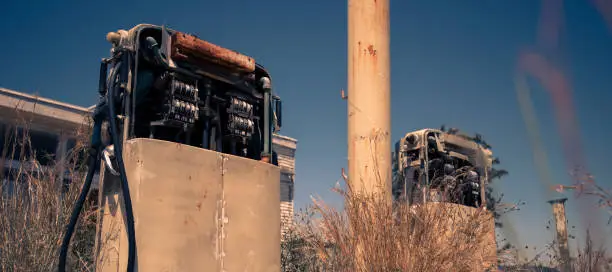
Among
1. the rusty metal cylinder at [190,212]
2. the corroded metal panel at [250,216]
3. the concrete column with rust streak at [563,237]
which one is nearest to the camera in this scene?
the rusty metal cylinder at [190,212]

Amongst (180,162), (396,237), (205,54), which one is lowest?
(396,237)

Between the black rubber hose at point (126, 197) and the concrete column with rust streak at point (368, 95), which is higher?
the concrete column with rust streak at point (368, 95)

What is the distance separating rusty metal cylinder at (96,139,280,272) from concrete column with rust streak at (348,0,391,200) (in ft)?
3.98

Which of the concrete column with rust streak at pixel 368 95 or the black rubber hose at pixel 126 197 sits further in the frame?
the concrete column with rust streak at pixel 368 95

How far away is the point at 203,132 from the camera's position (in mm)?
4566

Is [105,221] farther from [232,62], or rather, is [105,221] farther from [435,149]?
[435,149]

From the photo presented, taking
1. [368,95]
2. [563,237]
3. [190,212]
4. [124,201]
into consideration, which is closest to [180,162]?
[190,212]

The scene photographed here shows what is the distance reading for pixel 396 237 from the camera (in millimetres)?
4641

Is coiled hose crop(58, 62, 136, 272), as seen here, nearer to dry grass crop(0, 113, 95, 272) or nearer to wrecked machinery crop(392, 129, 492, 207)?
dry grass crop(0, 113, 95, 272)

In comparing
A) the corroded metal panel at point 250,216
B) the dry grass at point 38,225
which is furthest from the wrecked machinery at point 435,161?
the dry grass at point 38,225

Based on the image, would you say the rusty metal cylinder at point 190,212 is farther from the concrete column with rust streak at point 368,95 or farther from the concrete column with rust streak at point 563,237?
the concrete column with rust streak at point 563,237

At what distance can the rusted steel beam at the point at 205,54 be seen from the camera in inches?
169

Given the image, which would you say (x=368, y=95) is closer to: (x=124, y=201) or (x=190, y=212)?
(x=190, y=212)

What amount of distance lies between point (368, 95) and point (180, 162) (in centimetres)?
230
